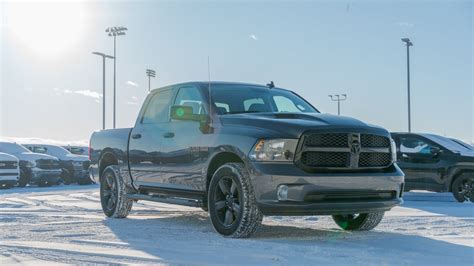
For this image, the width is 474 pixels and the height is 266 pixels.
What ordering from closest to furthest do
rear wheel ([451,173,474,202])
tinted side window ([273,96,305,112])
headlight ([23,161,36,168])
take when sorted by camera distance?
tinted side window ([273,96,305,112]) < rear wheel ([451,173,474,202]) < headlight ([23,161,36,168])

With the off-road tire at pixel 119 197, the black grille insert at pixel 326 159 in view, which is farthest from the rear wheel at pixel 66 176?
the black grille insert at pixel 326 159

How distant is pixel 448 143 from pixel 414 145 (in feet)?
2.46

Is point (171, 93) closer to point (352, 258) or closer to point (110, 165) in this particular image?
point (110, 165)

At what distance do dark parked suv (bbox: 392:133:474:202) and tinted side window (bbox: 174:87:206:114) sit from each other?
250 inches

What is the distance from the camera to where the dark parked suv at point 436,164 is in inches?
→ 490

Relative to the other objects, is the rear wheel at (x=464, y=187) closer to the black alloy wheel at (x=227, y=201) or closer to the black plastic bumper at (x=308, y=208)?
the black plastic bumper at (x=308, y=208)

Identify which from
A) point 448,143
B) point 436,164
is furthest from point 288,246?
point 448,143

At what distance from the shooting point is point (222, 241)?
20.9 feet

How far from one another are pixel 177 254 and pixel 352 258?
1553 mm

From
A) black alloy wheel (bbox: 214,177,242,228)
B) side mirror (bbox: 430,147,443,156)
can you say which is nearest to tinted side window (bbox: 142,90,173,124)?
black alloy wheel (bbox: 214,177,242,228)

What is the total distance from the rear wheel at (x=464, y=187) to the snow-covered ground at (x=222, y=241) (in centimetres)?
279

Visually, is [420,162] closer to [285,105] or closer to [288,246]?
[285,105]

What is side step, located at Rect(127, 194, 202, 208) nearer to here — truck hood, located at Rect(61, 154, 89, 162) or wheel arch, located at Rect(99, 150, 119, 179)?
wheel arch, located at Rect(99, 150, 119, 179)

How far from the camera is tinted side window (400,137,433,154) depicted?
12797 mm
